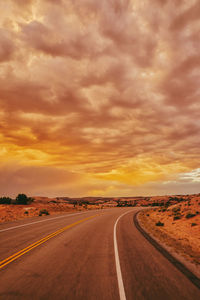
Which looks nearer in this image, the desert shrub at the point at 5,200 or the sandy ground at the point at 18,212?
the sandy ground at the point at 18,212

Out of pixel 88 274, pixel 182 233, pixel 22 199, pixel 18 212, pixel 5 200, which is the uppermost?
pixel 22 199

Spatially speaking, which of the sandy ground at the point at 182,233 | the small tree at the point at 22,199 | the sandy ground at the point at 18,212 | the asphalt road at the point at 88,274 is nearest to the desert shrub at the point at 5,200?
the small tree at the point at 22,199

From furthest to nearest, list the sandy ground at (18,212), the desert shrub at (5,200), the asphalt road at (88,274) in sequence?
the desert shrub at (5,200) < the sandy ground at (18,212) < the asphalt road at (88,274)

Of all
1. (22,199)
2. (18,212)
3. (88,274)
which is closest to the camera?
(88,274)

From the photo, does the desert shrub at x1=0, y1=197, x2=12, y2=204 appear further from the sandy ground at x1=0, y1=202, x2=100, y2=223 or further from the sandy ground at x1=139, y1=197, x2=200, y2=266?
the sandy ground at x1=139, y1=197, x2=200, y2=266

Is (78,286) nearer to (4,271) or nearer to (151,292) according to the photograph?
(151,292)

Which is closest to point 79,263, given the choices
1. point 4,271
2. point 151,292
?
point 4,271

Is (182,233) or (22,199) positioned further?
(22,199)

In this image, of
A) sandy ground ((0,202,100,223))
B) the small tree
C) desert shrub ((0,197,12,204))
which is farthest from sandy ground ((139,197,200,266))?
desert shrub ((0,197,12,204))

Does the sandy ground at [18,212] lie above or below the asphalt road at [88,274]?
above

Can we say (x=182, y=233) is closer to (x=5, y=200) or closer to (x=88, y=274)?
(x=88, y=274)

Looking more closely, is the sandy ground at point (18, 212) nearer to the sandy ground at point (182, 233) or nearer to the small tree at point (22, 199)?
the small tree at point (22, 199)

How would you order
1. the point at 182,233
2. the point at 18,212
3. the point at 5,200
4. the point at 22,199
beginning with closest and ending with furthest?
the point at 182,233 < the point at 18,212 < the point at 5,200 < the point at 22,199

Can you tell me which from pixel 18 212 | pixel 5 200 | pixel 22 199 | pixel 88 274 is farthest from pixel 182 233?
pixel 5 200
